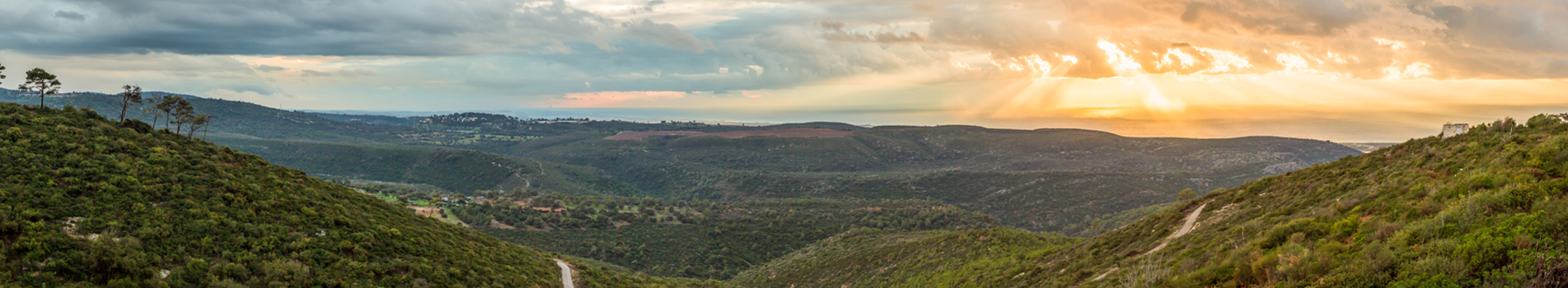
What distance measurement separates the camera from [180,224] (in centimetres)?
2264

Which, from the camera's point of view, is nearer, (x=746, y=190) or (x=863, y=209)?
(x=863, y=209)

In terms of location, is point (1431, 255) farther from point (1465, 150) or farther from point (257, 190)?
point (257, 190)

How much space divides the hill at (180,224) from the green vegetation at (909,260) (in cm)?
2399

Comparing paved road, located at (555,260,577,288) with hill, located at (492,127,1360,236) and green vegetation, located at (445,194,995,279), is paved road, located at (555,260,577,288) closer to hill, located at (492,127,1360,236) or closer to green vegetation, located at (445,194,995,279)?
green vegetation, located at (445,194,995,279)

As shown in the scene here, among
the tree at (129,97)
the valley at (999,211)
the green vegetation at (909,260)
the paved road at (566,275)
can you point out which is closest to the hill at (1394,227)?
the valley at (999,211)

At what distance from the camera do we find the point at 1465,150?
18.8 metres

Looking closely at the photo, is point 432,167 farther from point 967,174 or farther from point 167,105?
point 167,105

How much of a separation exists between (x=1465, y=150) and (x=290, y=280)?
3809 cm

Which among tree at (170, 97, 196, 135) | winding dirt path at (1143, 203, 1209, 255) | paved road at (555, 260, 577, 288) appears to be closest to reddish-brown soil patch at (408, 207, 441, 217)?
tree at (170, 97, 196, 135)

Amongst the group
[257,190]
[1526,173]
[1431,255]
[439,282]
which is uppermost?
[1526,173]

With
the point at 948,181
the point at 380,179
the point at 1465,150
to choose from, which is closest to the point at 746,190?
the point at 948,181

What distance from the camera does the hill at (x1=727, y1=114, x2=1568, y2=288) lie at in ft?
33.6

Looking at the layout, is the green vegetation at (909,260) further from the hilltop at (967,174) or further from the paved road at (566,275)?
the hilltop at (967,174)

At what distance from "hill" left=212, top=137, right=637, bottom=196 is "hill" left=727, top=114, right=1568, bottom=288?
136770mm
